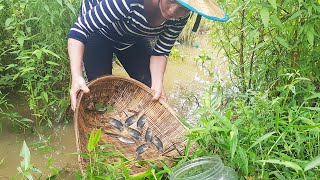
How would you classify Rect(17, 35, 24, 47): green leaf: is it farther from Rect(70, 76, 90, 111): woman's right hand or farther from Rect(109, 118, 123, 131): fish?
Rect(109, 118, 123, 131): fish

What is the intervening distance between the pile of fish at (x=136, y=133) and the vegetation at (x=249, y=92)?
0.26m

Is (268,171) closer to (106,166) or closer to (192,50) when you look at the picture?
(106,166)

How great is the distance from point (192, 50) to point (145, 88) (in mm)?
3024

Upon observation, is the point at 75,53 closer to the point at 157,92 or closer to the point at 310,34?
the point at 157,92

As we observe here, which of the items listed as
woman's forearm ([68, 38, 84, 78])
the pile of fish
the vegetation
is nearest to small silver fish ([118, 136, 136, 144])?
the pile of fish

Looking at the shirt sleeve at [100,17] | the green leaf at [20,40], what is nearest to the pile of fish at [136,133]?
the shirt sleeve at [100,17]

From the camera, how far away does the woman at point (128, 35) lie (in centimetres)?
226

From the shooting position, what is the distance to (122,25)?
8.04 ft

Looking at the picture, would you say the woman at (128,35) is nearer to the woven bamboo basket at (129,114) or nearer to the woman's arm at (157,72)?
the woman's arm at (157,72)

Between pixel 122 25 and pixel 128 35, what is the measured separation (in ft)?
0.41

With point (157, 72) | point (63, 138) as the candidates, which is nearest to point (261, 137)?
point (157, 72)

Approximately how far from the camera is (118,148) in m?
2.60

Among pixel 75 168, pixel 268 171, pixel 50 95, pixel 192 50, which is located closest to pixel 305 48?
pixel 268 171

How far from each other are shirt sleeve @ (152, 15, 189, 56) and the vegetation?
0.33 meters
